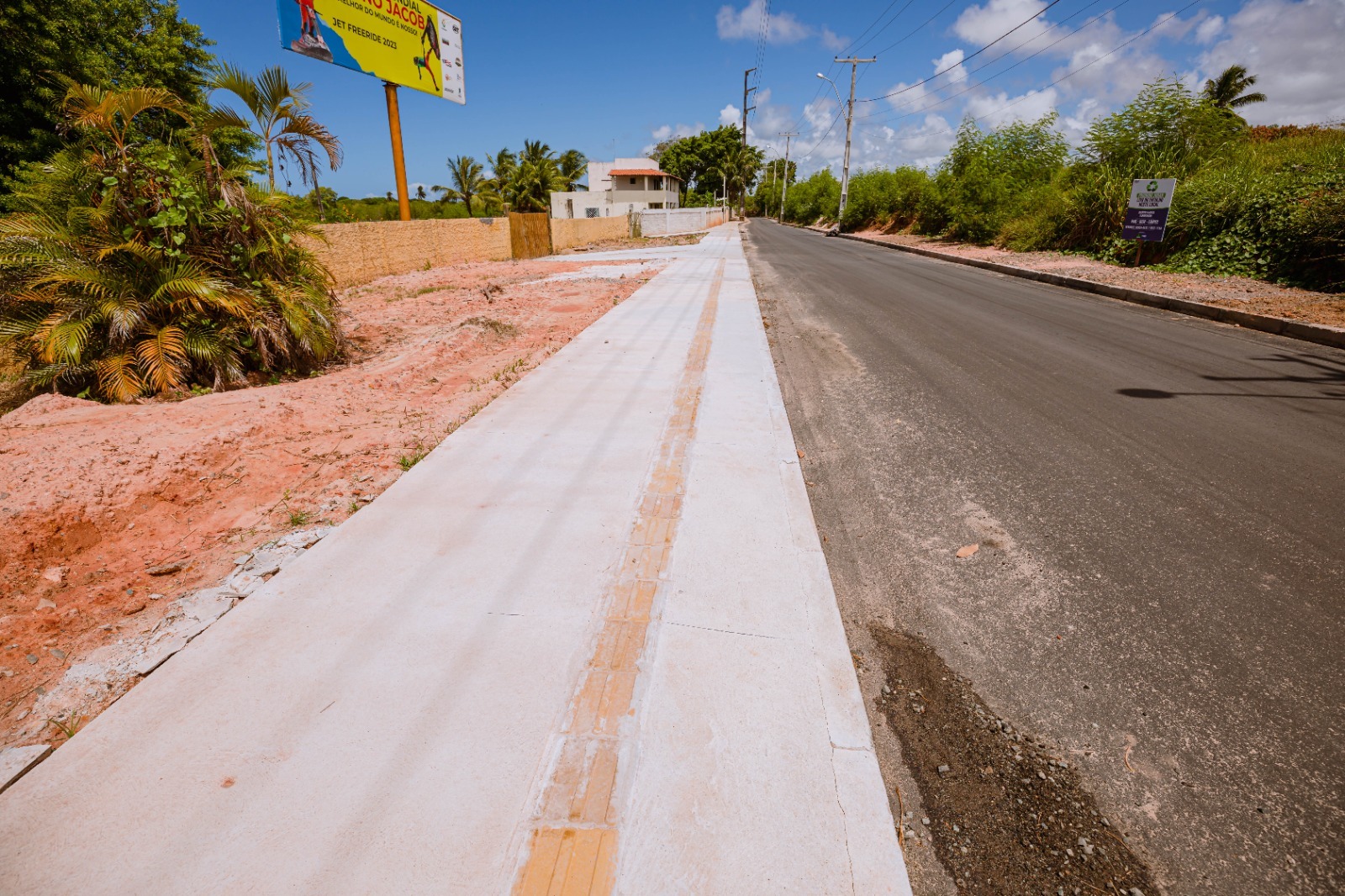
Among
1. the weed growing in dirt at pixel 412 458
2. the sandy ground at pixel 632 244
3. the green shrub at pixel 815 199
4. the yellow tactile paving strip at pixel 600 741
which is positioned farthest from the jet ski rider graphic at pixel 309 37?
the green shrub at pixel 815 199

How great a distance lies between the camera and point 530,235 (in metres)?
23.7

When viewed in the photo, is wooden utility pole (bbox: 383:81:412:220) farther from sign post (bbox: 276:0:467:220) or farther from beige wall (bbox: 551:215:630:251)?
beige wall (bbox: 551:215:630:251)

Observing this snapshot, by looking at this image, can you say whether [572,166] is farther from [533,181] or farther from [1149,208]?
[1149,208]

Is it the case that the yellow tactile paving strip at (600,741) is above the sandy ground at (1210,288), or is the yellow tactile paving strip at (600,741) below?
below

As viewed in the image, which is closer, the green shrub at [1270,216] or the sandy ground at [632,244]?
the green shrub at [1270,216]

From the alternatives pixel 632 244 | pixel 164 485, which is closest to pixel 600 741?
pixel 164 485

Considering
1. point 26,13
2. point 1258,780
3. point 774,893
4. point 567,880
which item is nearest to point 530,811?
point 567,880

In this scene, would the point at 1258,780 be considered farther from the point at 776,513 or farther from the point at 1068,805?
the point at 776,513

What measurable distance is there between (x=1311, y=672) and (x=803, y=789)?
83.0 inches

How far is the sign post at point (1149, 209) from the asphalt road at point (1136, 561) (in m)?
8.47

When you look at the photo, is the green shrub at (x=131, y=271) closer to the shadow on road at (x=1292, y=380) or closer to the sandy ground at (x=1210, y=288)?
the shadow on road at (x=1292, y=380)

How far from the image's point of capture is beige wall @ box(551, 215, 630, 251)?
26641 mm

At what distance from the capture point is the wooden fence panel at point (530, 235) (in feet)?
74.6

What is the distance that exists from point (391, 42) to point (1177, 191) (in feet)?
69.4
